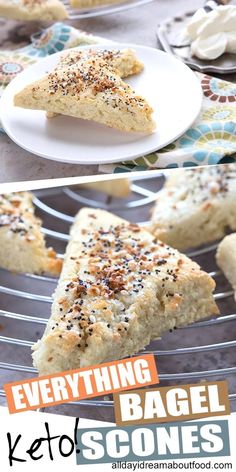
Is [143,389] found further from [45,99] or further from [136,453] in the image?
[45,99]

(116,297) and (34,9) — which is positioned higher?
(34,9)

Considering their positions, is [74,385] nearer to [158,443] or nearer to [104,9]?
[158,443]

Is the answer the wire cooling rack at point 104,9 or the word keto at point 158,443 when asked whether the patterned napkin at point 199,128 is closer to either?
the wire cooling rack at point 104,9

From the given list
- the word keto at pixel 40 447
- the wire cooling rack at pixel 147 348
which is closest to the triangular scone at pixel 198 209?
the wire cooling rack at pixel 147 348

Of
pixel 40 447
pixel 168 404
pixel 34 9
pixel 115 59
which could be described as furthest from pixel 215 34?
pixel 40 447

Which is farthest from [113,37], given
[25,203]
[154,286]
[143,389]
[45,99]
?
[143,389]

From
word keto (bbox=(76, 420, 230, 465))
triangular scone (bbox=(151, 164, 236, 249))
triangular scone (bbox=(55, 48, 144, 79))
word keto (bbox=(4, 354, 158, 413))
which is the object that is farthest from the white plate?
word keto (bbox=(76, 420, 230, 465))

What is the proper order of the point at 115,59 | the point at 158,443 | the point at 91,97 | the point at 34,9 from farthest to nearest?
1. the point at 34,9
2. the point at 115,59
3. the point at 91,97
4. the point at 158,443

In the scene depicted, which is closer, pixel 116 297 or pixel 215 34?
pixel 116 297
